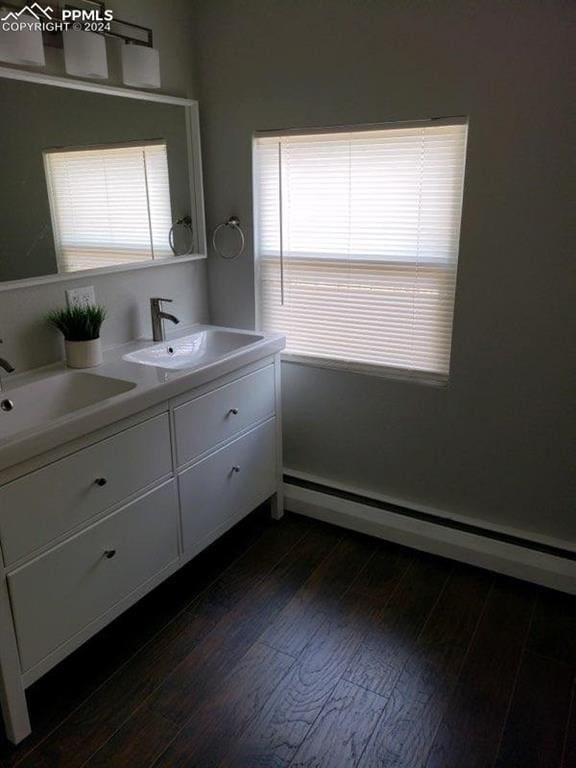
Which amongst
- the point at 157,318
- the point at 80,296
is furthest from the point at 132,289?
the point at 80,296

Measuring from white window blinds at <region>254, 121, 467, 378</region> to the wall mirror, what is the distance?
0.36 m

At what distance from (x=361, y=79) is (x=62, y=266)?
1.33m

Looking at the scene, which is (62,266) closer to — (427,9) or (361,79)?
(361,79)

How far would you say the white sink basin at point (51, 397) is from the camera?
1803mm

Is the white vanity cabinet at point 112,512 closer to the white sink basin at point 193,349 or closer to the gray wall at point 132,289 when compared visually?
the white sink basin at point 193,349

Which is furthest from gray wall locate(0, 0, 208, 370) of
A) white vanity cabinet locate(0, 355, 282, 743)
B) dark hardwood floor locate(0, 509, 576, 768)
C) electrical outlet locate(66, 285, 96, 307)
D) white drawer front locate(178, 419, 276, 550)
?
dark hardwood floor locate(0, 509, 576, 768)

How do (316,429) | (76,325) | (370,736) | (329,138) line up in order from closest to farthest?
(370,736) < (76,325) < (329,138) < (316,429)

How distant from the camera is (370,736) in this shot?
66.1 inches

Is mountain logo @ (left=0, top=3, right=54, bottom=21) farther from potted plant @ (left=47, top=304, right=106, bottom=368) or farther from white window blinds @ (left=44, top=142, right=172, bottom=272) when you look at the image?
potted plant @ (left=47, top=304, right=106, bottom=368)

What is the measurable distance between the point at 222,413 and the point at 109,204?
0.92m

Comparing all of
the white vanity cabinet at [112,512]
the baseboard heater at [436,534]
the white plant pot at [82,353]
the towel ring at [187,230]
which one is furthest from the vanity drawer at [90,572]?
the towel ring at [187,230]

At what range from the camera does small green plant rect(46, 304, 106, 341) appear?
204 centimetres

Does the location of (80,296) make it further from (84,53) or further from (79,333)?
(84,53)

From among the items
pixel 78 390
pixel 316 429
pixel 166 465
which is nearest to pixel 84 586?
pixel 166 465
